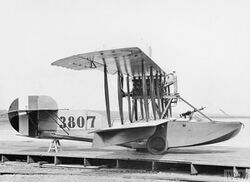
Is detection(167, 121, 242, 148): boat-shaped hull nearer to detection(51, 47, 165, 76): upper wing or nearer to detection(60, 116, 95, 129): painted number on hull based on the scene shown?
detection(51, 47, 165, 76): upper wing

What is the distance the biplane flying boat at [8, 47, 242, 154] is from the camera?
344 inches

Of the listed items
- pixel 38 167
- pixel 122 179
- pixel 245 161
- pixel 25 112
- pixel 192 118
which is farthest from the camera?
pixel 25 112

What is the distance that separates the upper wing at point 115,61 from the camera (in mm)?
8453

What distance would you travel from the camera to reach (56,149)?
11414mm

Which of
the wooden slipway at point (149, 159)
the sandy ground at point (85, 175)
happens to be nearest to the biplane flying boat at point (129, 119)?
the wooden slipway at point (149, 159)

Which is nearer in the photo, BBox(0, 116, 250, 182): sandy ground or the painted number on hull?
BBox(0, 116, 250, 182): sandy ground

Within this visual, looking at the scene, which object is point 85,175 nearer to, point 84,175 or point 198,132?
point 84,175

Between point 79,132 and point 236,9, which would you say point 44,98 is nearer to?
point 79,132

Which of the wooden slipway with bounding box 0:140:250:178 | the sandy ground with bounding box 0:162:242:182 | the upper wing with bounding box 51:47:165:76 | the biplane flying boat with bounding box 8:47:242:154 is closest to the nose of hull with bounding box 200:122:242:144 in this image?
the biplane flying boat with bounding box 8:47:242:154

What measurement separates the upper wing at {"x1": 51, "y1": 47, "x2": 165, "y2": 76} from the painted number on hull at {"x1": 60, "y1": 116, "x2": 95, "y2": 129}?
5.98ft

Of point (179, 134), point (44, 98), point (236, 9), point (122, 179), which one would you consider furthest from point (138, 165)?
point (236, 9)

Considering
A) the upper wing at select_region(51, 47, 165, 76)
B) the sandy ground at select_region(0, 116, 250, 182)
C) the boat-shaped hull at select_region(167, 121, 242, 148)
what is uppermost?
the upper wing at select_region(51, 47, 165, 76)

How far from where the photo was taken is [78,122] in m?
12.3

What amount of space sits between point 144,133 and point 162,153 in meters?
1.94
